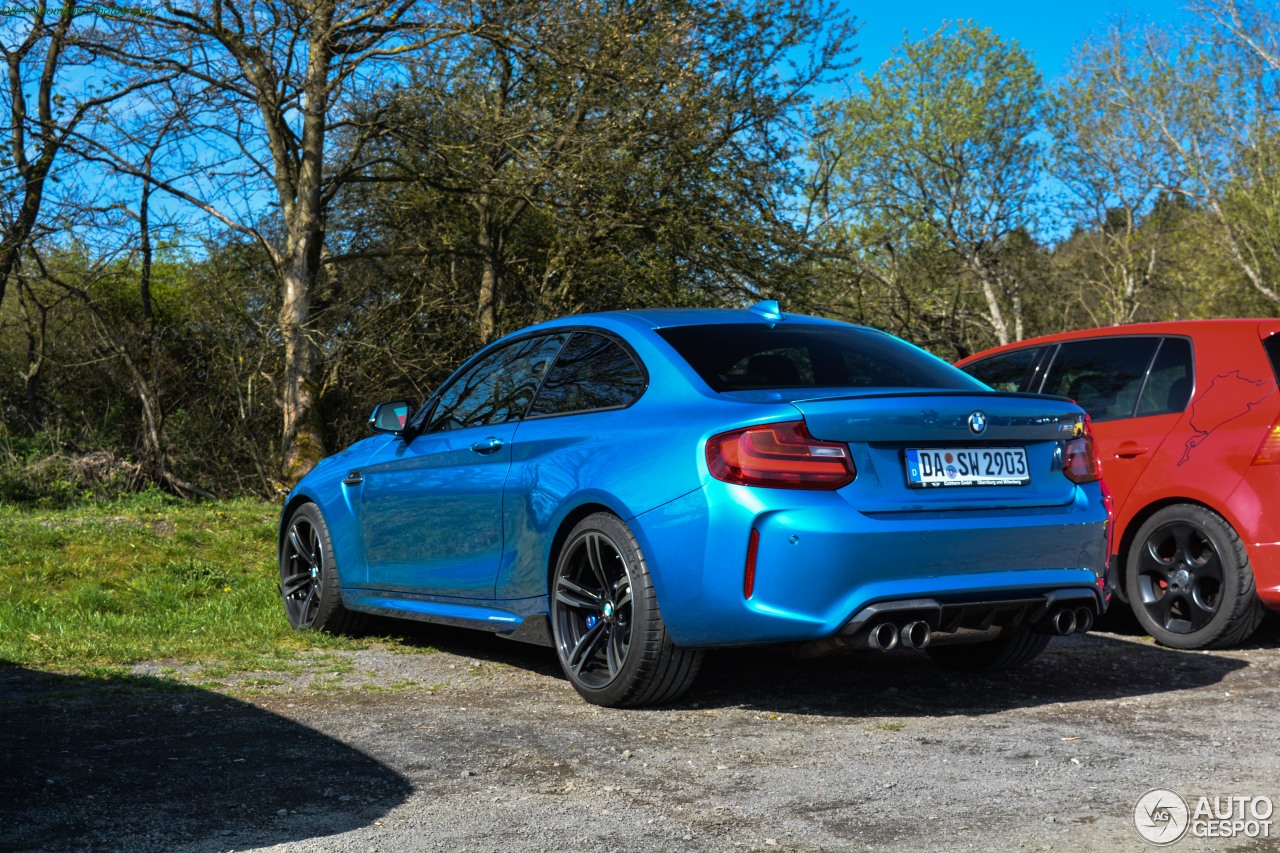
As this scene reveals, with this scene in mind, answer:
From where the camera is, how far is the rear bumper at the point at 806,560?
181 inches

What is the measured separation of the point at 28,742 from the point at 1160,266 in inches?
1826

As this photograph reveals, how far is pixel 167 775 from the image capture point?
162 inches

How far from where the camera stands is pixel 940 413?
4840 mm

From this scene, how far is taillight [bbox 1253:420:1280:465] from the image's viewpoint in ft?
21.0

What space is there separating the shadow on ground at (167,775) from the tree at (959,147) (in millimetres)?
41878

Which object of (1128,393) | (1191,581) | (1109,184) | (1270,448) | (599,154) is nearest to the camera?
(1270,448)

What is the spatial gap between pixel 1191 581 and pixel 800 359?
2714 millimetres

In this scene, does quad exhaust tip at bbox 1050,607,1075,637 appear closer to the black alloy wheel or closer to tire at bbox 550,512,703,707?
tire at bbox 550,512,703,707

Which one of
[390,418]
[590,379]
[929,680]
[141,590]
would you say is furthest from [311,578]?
[929,680]

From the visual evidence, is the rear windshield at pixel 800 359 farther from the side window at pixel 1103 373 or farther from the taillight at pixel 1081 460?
the side window at pixel 1103 373

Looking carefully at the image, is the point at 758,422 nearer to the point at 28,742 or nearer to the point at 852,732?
the point at 852,732

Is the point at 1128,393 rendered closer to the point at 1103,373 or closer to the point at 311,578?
the point at 1103,373

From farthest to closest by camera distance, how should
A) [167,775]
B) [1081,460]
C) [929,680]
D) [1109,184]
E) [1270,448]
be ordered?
1. [1109,184]
2. [1270,448]
3. [929,680]
4. [1081,460]
5. [167,775]

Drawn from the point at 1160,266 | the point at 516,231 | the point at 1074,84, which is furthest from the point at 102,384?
the point at 1160,266
